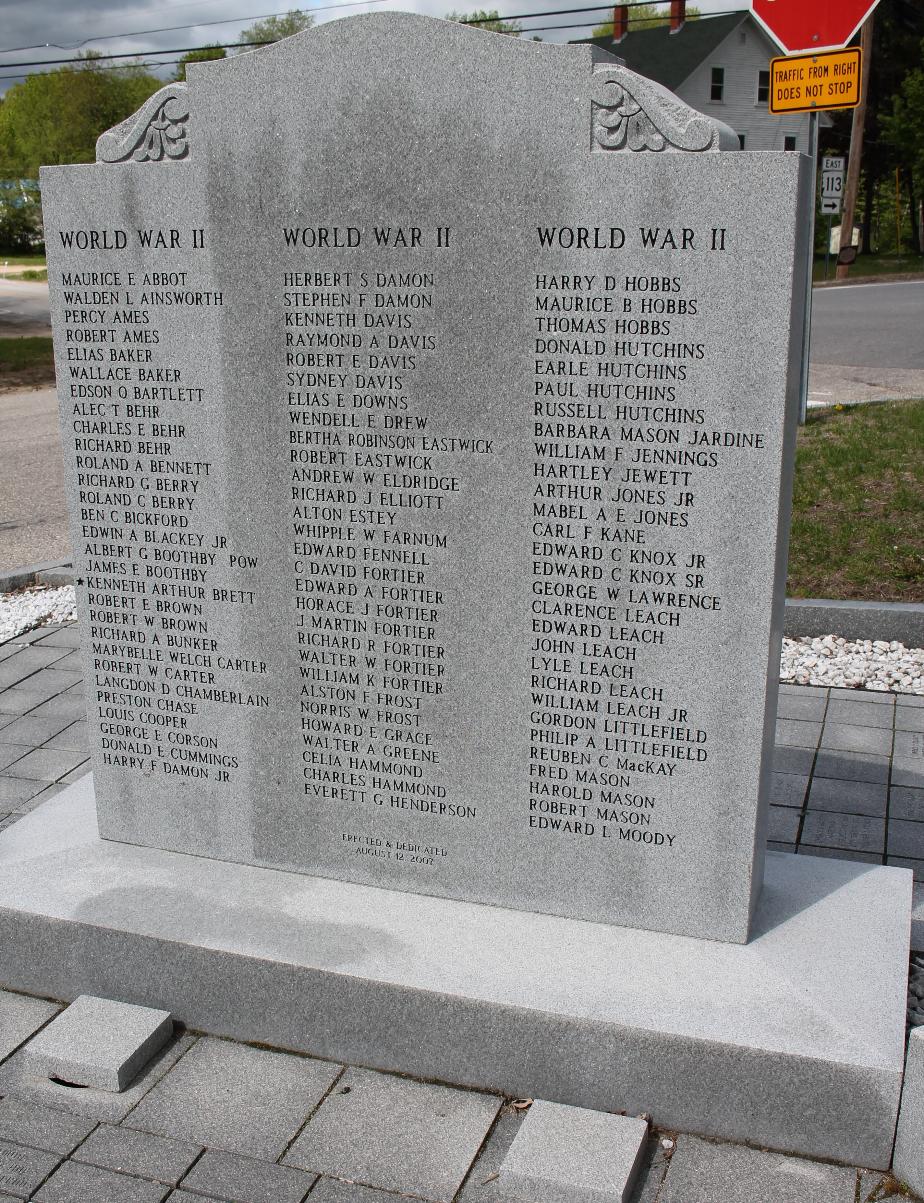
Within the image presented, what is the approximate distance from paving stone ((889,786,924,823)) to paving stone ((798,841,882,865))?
0.38m

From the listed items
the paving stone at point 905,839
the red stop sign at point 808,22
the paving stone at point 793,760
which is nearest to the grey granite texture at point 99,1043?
the paving stone at point 905,839

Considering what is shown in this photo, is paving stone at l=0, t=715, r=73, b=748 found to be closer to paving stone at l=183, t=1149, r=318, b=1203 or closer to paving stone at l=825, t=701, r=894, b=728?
paving stone at l=183, t=1149, r=318, b=1203

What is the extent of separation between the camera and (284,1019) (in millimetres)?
3596

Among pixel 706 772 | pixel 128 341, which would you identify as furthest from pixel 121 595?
pixel 706 772

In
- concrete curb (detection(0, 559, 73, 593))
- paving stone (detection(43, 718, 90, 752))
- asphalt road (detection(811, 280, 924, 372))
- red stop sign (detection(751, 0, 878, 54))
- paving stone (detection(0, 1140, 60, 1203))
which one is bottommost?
paving stone (detection(0, 1140, 60, 1203))

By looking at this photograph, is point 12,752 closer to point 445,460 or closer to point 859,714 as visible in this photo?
point 445,460

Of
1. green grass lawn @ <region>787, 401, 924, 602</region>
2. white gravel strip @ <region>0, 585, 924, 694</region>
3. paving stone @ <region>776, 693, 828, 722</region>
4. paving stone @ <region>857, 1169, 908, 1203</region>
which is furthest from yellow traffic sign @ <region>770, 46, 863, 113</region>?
paving stone @ <region>857, 1169, 908, 1203</region>

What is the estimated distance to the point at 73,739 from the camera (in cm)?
587

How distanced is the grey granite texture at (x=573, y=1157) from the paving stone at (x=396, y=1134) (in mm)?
180

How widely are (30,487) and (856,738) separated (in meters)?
8.74

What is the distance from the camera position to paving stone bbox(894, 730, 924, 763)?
18.1 ft

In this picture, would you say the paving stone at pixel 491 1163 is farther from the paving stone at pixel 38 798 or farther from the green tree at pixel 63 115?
the green tree at pixel 63 115

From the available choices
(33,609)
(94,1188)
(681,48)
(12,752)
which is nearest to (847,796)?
(94,1188)

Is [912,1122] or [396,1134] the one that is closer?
[912,1122]
